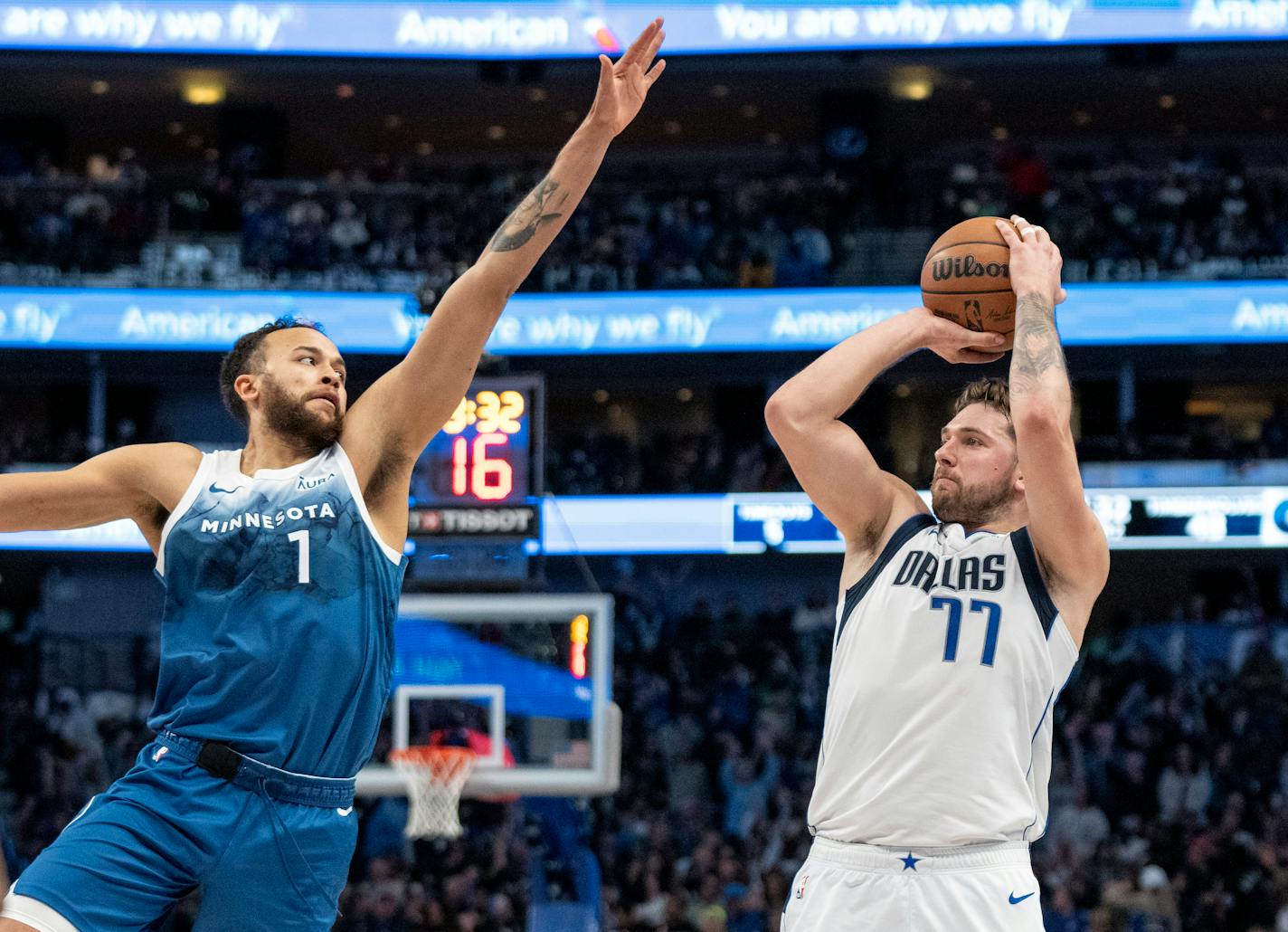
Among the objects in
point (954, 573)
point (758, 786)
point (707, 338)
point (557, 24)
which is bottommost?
point (758, 786)

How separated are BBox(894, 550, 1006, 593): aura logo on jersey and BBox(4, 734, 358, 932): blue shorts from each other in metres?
1.58

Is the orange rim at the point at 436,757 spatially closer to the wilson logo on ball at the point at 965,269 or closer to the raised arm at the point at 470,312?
the wilson logo on ball at the point at 965,269

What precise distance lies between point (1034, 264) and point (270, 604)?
2.15 meters

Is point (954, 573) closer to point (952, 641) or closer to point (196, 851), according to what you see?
point (952, 641)

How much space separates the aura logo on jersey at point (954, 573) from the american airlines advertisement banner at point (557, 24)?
58.9 feet

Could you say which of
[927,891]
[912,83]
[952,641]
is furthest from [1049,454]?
[912,83]

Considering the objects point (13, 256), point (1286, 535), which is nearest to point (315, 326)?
point (1286, 535)

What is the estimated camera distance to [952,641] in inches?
168

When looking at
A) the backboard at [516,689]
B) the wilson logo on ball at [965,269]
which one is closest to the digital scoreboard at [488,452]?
the backboard at [516,689]

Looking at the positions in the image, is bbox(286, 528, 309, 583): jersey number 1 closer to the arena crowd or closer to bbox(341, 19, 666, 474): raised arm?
bbox(341, 19, 666, 474): raised arm

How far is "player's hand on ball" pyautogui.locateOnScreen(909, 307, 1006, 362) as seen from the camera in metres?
4.58

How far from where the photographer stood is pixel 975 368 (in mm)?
21203

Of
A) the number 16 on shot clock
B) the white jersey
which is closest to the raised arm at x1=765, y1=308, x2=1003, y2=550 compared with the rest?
the white jersey

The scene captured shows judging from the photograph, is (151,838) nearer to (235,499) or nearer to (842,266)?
(235,499)
